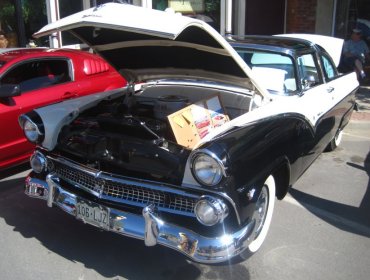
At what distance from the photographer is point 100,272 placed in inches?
124

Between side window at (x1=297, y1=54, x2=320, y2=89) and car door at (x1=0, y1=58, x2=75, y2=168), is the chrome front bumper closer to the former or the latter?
side window at (x1=297, y1=54, x2=320, y2=89)

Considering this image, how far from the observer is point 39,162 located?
11.4 feet

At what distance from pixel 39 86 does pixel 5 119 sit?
741 mm

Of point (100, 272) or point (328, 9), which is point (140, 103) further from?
point (328, 9)

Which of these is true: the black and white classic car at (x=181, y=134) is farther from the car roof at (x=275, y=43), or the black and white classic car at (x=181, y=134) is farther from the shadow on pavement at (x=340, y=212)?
the shadow on pavement at (x=340, y=212)

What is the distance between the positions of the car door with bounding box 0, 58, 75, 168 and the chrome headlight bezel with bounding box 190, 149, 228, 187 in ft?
8.68

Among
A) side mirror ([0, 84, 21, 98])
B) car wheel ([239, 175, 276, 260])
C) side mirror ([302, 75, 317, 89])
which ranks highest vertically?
side mirror ([302, 75, 317, 89])

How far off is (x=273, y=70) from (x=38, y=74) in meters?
2.83

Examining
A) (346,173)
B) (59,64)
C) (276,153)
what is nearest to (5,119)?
(59,64)

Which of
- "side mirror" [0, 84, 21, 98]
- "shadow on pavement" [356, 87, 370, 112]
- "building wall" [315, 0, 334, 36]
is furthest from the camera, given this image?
"building wall" [315, 0, 334, 36]

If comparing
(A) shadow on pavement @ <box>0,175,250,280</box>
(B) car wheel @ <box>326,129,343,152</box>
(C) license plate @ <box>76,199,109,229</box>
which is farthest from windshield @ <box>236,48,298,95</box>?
(B) car wheel @ <box>326,129,343,152</box>

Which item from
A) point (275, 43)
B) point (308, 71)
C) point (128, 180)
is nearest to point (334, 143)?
point (308, 71)

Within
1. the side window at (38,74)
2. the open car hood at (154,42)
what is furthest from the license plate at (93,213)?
the side window at (38,74)

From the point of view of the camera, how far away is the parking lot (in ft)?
10.4
